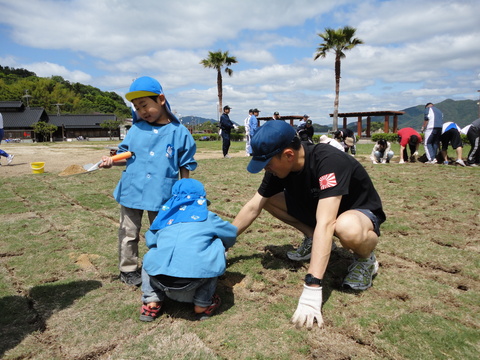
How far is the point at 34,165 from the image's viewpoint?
9.02 m

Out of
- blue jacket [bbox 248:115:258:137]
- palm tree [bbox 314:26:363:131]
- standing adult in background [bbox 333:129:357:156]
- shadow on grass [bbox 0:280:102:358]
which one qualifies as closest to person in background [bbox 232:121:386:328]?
shadow on grass [bbox 0:280:102:358]

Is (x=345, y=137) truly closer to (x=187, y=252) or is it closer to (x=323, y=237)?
(x=323, y=237)

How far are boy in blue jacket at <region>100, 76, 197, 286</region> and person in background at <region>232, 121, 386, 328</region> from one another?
67 centimetres

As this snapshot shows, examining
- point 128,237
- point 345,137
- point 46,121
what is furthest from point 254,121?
point 46,121

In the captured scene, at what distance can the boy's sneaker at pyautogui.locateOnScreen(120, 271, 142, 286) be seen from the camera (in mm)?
2675

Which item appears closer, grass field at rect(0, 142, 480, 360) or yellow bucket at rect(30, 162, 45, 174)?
grass field at rect(0, 142, 480, 360)

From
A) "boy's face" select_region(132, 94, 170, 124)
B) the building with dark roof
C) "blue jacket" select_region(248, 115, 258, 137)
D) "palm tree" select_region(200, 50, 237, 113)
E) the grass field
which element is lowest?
Result: the grass field

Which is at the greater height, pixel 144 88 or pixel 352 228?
pixel 144 88

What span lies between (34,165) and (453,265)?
9.71 meters

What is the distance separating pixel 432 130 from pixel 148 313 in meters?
10.00

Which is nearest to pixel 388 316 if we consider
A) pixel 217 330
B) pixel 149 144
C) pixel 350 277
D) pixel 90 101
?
pixel 350 277

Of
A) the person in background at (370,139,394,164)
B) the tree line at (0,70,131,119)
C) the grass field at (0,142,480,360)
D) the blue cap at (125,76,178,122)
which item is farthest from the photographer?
the tree line at (0,70,131,119)

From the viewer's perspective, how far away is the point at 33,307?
2340 millimetres

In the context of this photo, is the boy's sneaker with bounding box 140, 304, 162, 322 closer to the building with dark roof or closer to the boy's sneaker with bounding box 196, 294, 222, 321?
the boy's sneaker with bounding box 196, 294, 222, 321
